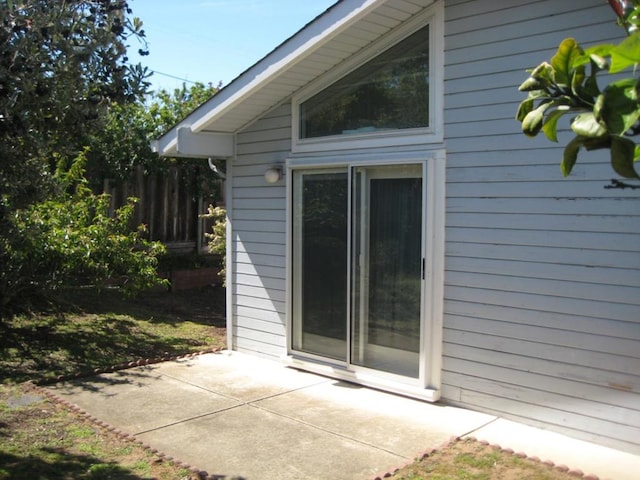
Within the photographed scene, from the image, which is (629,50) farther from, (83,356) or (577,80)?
(83,356)

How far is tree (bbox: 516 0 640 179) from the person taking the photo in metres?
1.72

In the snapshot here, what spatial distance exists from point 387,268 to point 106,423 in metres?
2.79

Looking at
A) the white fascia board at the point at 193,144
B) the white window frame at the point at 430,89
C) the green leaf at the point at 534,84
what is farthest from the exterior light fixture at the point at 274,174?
the green leaf at the point at 534,84

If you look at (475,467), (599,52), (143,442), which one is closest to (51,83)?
(143,442)

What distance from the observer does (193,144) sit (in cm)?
688

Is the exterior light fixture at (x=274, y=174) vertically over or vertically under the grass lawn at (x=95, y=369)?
over

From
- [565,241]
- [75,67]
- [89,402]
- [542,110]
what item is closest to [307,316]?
[89,402]

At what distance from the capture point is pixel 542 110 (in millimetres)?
1959

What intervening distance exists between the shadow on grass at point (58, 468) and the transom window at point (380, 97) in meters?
3.66

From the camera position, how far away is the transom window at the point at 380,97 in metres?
5.51

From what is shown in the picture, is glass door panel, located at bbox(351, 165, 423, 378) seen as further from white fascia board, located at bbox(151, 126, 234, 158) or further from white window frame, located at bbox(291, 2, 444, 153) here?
white fascia board, located at bbox(151, 126, 234, 158)

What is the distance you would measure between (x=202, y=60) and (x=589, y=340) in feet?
45.4

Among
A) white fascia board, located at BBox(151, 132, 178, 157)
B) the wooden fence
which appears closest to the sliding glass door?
white fascia board, located at BBox(151, 132, 178, 157)

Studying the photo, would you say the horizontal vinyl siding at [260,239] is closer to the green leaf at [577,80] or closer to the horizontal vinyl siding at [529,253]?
the horizontal vinyl siding at [529,253]
